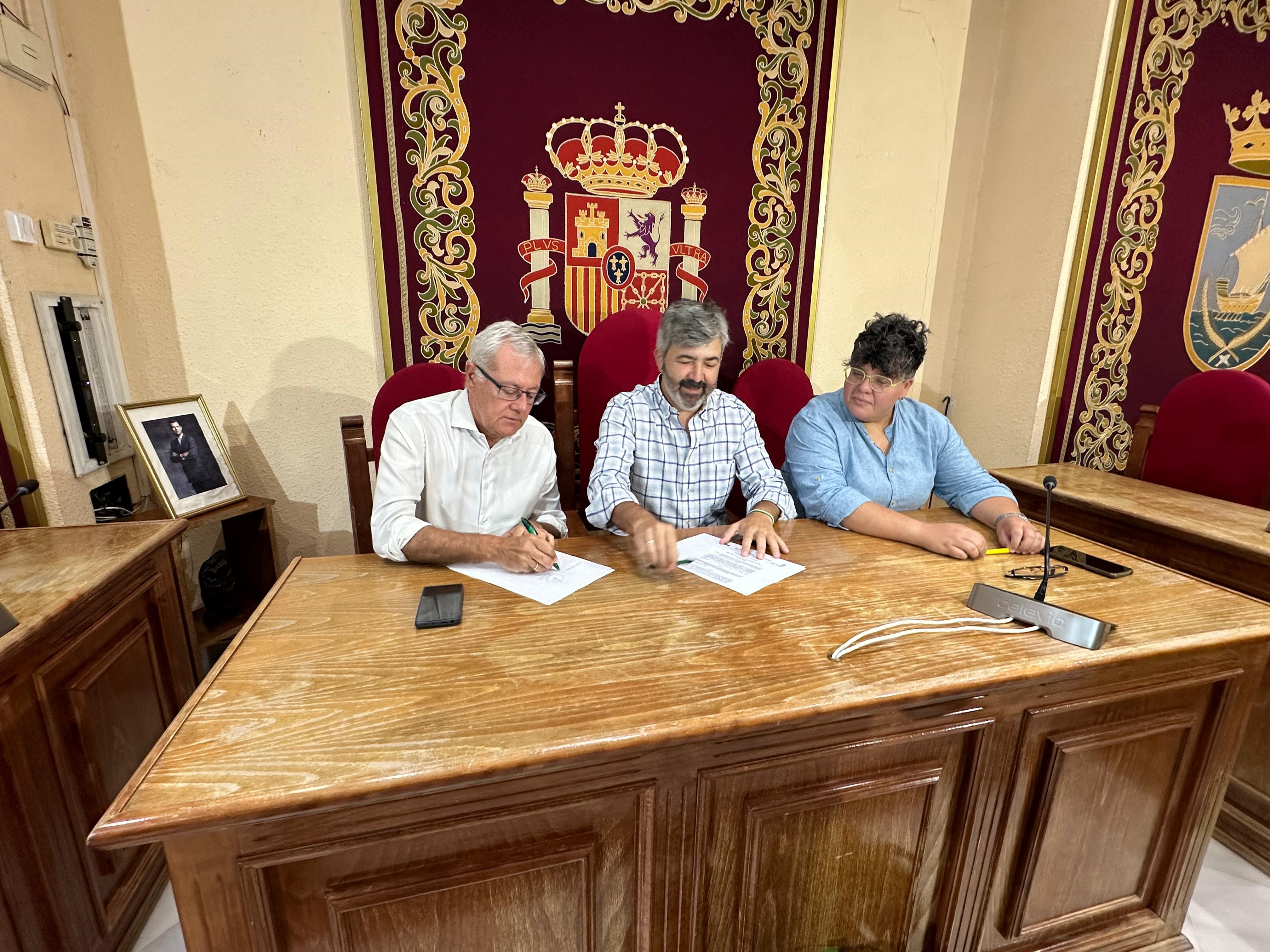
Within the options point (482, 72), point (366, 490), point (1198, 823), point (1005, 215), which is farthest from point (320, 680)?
point (1005, 215)

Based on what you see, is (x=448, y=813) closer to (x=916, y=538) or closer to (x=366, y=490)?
(x=366, y=490)

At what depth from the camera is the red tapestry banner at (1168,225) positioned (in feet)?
8.04

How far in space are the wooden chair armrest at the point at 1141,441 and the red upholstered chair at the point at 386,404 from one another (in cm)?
262

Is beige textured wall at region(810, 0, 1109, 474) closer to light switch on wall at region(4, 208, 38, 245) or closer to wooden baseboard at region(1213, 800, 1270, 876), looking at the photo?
wooden baseboard at region(1213, 800, 1270, 876)

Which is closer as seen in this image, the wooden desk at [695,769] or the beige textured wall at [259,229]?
the wooden desk at [695,769]

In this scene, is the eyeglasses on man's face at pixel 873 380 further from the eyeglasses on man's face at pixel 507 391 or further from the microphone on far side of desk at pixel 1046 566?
the eyeglasses on man's face at pixel 507 391

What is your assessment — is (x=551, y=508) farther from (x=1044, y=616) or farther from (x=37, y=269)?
(x=37, y=269)

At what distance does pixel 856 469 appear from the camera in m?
1.85

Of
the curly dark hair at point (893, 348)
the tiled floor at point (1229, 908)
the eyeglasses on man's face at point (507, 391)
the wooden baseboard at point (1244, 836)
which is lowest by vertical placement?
the tiled floor at point (1229, 908)

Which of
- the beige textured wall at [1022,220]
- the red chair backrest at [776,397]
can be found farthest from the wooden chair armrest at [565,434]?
the beige textured wall at [1022,220]

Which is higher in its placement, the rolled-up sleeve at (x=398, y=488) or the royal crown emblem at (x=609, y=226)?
the royal crown emblem at (x=609, y=226)

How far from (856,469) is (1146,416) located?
1.44 metres

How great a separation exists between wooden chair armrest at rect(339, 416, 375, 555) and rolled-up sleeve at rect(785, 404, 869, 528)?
127cm

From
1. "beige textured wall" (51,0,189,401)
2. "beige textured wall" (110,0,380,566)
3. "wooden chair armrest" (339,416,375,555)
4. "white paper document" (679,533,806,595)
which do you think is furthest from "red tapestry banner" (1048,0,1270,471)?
"beige textured wall" (51,0,189,401)
